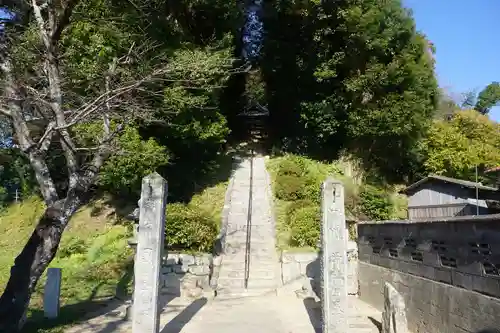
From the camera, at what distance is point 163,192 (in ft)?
23.6

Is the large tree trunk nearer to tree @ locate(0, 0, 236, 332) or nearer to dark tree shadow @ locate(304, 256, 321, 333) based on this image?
tree @ locate(0, 0, 236, 332)

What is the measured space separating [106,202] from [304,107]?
998 centimetres

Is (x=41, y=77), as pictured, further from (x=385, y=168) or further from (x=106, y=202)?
(x=385, y=168)

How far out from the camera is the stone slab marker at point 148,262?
6.66 metres

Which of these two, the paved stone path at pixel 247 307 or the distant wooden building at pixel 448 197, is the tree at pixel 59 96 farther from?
the distant wooden building at pixel 448 197

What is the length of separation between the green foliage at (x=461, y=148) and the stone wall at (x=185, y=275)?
1252 cm

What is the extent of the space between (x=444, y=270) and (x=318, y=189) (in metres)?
10.1

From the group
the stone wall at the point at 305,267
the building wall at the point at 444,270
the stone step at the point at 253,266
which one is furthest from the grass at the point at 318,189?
the building wall at the point at 444,270

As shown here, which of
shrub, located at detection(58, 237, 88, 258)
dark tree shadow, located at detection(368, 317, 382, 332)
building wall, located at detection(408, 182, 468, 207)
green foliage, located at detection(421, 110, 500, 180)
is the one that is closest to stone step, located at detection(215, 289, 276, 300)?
dark tree shadow, located at detection(368, 317, 382, 332)

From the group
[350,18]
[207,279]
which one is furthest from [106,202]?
[350,18]

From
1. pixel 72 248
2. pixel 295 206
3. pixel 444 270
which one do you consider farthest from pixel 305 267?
pixel 72 248

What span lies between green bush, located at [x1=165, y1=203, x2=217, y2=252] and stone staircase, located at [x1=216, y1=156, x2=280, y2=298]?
2.92 ft

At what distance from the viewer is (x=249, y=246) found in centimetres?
1273

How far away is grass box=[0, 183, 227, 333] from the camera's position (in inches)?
367
